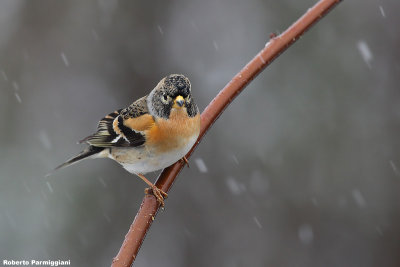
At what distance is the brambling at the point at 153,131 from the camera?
3.17 meters

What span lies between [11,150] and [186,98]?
17.4ft

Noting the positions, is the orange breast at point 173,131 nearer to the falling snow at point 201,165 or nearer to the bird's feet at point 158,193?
the bird's feet at point 158,193

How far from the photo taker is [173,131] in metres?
3.26

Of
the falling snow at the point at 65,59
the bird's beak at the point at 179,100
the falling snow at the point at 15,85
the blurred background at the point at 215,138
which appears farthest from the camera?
the falling snow at the point at 65,59

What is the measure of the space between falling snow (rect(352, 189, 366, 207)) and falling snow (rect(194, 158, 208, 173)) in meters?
2.24

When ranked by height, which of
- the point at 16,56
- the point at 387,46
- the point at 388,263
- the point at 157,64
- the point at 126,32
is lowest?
the point at 388,263

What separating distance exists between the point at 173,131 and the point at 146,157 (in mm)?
265

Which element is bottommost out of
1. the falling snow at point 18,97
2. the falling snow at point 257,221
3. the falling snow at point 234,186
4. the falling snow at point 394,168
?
the falling snow at point 394,168

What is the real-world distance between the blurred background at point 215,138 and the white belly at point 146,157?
152 inches

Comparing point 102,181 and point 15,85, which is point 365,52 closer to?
point 102,181

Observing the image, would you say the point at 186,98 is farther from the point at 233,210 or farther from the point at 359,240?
the point at 359,240

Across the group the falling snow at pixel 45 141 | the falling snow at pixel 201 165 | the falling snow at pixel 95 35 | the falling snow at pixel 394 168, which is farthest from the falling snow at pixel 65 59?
the falling snow at pixel 394 168

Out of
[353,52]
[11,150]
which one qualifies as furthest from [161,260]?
[353,52]

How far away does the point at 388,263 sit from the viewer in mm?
7113
